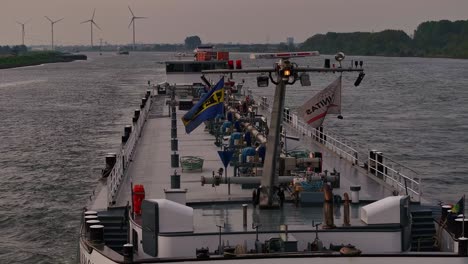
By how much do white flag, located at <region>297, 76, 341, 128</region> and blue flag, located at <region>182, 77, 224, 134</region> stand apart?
2443mm

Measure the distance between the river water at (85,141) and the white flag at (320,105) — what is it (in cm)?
957

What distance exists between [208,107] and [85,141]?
1316 inches

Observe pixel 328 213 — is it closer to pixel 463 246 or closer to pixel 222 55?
pixel 463 246

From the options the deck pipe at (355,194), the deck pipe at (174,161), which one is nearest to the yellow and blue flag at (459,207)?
the deck pipe at (355,194)

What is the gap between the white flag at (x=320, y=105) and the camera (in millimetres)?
22875

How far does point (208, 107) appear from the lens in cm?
2273

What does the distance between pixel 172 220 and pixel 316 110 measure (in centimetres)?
815

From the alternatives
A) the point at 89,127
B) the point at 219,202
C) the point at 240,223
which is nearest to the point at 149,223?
the point at 240,223

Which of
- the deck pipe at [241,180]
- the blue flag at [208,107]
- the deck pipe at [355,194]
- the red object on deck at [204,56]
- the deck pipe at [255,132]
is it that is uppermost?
the red object on deck at [204,56]

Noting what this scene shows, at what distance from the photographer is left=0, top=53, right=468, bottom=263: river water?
3109 cm

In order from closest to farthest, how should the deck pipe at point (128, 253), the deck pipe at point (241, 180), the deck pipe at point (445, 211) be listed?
1. the deck pipe at point (128, 253)
2. the deck pipe at point (445, 211)
3. the deck pipe at point (241, 180)

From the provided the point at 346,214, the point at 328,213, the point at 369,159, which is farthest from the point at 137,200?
the point at 369,159

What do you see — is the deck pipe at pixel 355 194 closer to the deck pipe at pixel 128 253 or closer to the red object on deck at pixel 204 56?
the deck pipe at pixel 128 253

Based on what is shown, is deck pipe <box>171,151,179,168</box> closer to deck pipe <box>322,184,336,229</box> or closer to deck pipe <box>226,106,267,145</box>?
deck pipe <box>226,106,267,145</box>
